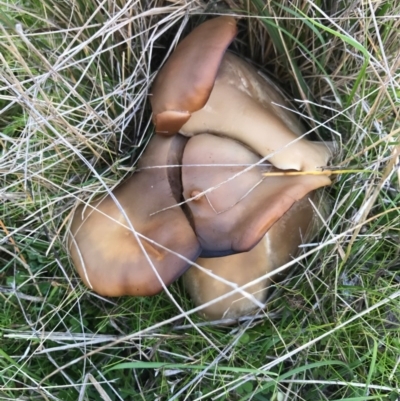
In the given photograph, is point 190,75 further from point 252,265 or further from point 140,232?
point 252,265

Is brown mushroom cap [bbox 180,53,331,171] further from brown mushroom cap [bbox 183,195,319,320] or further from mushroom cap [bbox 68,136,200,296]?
brown mushroom cap [bbox 183,195,319,320]

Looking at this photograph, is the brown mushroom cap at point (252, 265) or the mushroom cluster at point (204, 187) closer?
the mushroom cluster at point (204, 187)

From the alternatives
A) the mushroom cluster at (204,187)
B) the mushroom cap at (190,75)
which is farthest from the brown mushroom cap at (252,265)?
the mushroom cap at (190,75)


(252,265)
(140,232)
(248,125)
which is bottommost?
(252,265)

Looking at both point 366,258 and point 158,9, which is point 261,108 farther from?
point 366,258

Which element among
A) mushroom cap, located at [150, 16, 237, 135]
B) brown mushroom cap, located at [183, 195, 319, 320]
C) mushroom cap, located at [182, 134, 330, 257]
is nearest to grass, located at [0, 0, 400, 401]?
brown mushroom cap, located at [183, 195, 319, 320]

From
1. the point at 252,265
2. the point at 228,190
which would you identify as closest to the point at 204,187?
the point at 228,190

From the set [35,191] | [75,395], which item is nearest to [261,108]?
[35,191]

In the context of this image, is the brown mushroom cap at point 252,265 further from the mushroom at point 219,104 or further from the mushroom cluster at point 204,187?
the mushroom at point 219,104
